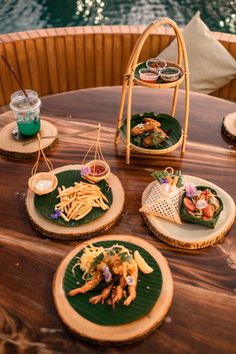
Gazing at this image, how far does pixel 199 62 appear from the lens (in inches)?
148

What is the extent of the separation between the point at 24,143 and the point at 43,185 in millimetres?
465

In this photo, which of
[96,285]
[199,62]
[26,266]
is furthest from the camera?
[199,62]

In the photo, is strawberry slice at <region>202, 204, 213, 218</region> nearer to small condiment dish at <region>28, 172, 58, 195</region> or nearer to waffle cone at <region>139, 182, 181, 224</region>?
waffle cone at <region>139, 182, 181, 224</region>

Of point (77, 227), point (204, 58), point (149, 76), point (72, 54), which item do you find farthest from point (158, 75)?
point (72, 54)

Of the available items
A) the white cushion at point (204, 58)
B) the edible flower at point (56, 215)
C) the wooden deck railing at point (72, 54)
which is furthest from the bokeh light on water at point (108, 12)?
the edible flower at point (56, 215)

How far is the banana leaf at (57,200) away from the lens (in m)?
1.93

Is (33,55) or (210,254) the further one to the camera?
(33,55)

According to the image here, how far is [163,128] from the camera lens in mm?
2461

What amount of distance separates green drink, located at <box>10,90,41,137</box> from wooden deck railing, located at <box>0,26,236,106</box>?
1.44m

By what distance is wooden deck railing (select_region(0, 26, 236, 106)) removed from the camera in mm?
3715

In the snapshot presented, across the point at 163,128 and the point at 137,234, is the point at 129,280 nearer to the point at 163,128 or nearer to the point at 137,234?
the point at 137,234

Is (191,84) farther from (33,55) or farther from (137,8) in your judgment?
(137,8)

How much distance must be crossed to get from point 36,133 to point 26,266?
39.7 inches

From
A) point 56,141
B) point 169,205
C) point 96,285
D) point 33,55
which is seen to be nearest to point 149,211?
point 169,205
